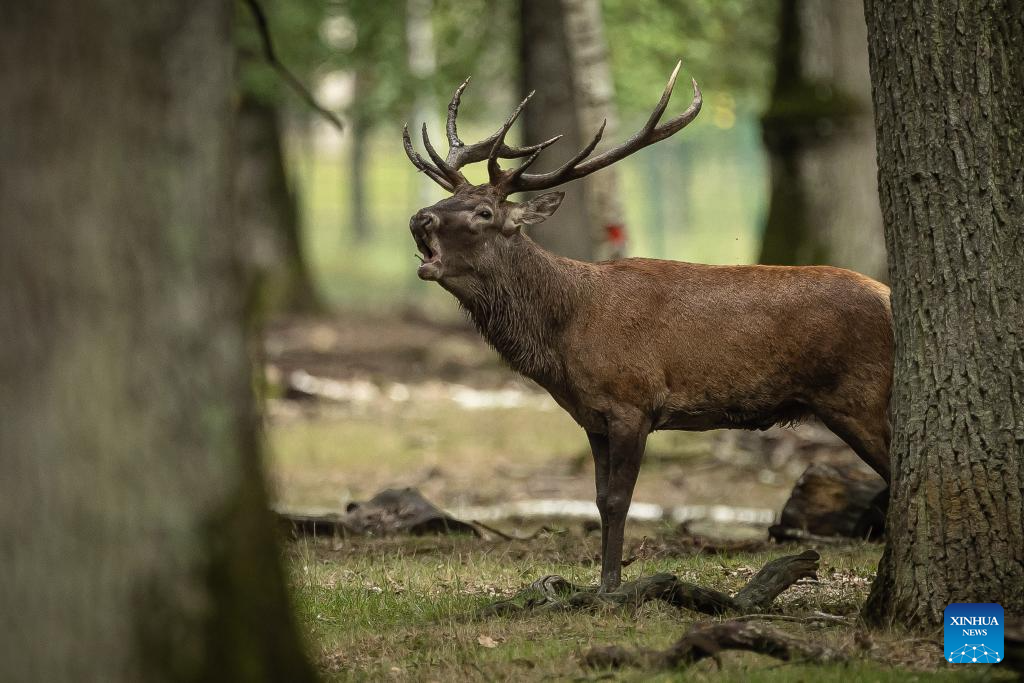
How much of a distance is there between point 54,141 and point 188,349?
648 mm

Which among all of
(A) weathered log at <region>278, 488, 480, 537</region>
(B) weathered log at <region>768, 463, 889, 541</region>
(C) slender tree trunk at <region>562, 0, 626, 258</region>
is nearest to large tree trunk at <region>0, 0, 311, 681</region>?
(A) weathered log at <region>278, 488, 480, 537</region>

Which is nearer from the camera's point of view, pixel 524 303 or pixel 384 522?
pixel 524 303

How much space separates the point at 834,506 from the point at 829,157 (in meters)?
5.56

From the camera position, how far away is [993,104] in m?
5.33

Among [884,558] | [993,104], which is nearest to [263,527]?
[884,558]

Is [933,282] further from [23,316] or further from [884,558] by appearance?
[23,316]

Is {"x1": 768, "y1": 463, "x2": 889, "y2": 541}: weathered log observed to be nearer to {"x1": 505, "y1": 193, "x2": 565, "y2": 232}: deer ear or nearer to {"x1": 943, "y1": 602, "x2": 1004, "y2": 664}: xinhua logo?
{"x1": 505, "y1": 193, "x2": 565, "y2": 232}: deer ear

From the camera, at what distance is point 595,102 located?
1177 cm

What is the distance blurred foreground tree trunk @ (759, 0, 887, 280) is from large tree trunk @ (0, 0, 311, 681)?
31.6 feet

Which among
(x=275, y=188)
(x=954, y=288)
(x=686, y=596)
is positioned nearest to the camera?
(x=954, y=288)

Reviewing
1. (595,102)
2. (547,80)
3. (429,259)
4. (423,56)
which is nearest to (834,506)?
(429,259)

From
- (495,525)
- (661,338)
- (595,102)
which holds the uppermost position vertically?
(595,102)

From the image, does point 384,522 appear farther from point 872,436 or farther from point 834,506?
point 872,436

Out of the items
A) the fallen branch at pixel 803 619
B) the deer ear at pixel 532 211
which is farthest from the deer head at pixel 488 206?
the fallen branch at pixel 803 619
